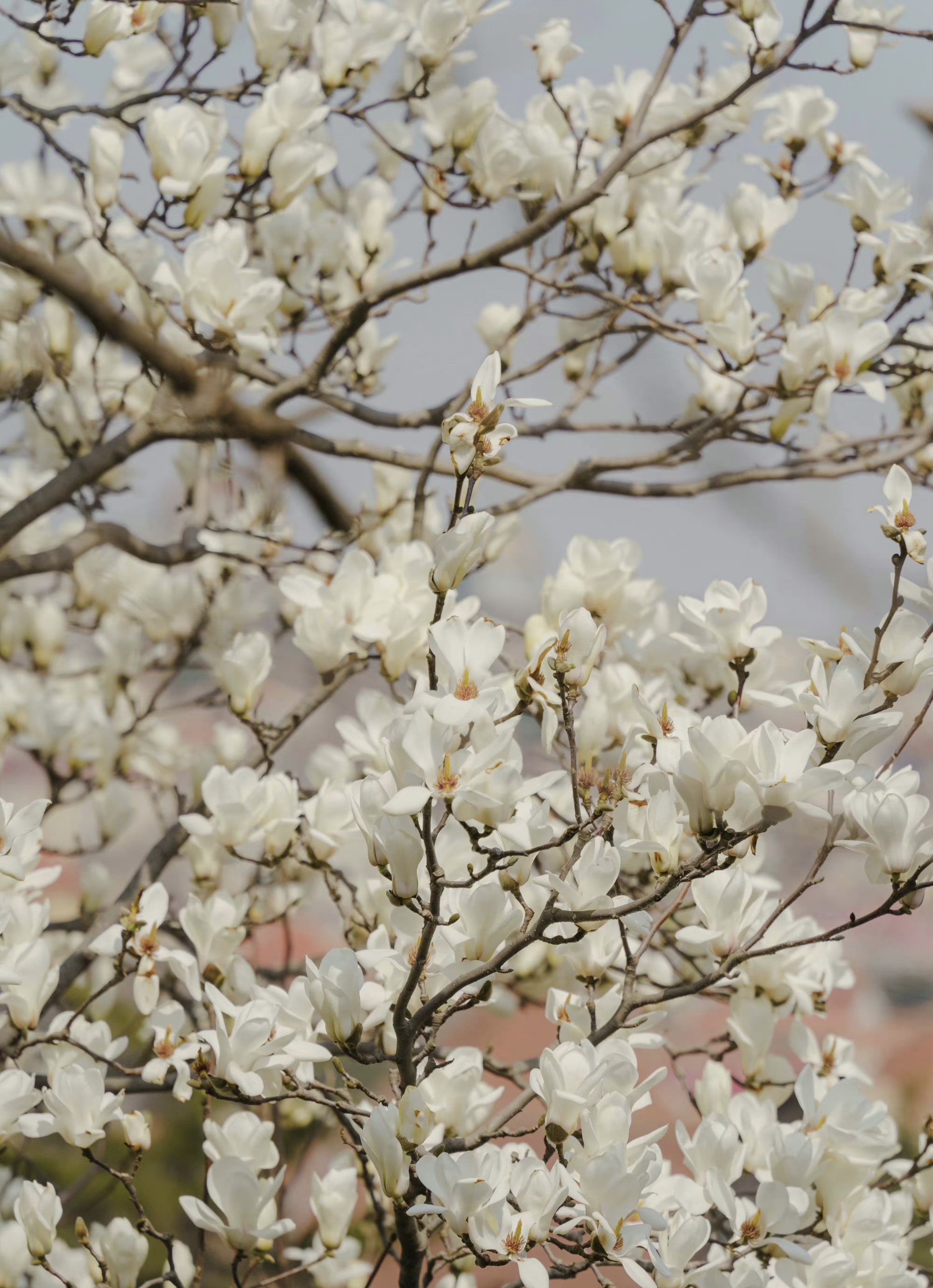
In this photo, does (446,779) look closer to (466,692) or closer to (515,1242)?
(466,692)

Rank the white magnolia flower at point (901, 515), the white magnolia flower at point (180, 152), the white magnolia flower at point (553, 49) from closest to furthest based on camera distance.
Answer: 1. the white magnolia flower at point (901, 515)
2. the white magnolia flower at point (180, 152)
3. the white magnolia flower at point (553, 49)

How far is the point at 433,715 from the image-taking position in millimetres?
577

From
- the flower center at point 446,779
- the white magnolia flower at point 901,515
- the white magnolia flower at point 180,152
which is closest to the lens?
the flower center at point 446,779

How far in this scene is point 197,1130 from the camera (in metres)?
2.50

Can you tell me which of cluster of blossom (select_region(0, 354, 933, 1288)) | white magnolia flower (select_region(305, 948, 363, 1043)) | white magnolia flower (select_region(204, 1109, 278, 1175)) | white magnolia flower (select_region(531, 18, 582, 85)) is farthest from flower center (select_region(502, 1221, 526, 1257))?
white magnolia flower (select_region(531, 18, 582, 85))

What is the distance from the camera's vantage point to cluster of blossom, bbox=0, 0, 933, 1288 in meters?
0.66

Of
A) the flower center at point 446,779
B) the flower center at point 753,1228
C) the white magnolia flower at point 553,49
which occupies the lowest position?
the flower center at point 753,1228

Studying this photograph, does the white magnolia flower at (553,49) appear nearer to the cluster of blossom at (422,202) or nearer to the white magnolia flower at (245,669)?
the cluster of blossom at (422,202)

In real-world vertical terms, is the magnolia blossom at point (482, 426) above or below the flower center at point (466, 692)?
above

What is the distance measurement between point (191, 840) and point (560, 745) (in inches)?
15.8

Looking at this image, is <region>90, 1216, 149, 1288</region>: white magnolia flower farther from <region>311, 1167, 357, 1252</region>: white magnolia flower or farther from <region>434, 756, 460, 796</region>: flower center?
<region>434, 756, 460, 796</region>: flower center

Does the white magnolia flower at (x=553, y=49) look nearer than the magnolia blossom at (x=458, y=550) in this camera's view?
No

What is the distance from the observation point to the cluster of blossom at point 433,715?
66cm

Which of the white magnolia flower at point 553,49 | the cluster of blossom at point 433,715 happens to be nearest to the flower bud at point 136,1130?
the cluster of blossom at point 433,715
